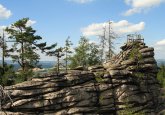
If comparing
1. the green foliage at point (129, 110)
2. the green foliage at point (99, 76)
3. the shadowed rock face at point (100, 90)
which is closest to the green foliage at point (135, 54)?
the shadowed rock face at point (100, 90)

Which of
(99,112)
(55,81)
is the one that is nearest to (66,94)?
(55,81)

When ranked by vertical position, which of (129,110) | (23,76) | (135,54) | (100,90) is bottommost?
(129,110)

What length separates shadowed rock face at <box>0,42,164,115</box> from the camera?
41688mm

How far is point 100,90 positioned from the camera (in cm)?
4519

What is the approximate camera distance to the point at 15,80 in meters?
53.7

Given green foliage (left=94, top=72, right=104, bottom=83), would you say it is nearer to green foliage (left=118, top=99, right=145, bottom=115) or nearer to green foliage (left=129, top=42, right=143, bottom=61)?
green foliage (left=118, top=99, right=145, bottom=115)

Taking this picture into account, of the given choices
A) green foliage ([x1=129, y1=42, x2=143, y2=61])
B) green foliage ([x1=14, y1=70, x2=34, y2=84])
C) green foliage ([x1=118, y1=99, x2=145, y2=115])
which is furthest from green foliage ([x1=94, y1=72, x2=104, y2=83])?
green foliage ([x1=14, y1=70, x2=34, y2=84])

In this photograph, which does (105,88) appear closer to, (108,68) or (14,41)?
(108,68)

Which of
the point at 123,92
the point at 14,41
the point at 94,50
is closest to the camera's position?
the point at 123,92

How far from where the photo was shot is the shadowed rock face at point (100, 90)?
41.7 metres

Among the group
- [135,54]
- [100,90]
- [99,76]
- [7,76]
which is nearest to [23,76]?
[7,76]

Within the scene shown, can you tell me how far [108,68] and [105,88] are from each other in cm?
357

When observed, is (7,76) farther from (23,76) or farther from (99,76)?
(99,76)

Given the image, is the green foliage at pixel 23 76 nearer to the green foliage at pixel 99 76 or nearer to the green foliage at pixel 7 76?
the green foliage at pixel 7 76
